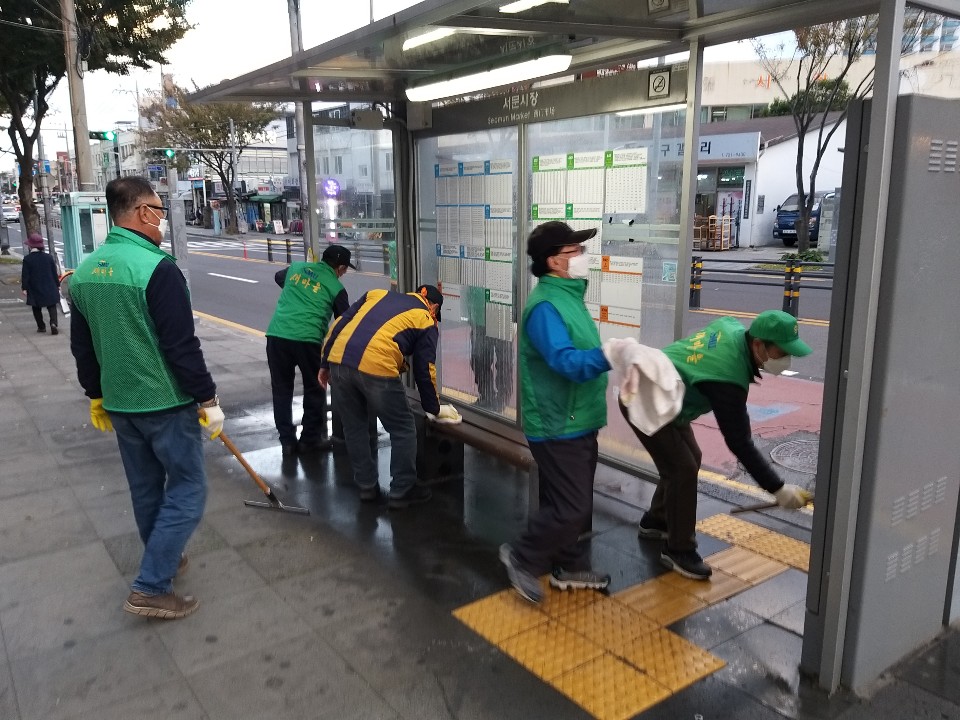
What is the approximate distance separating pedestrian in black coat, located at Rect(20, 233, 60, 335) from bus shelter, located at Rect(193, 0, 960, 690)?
708cm

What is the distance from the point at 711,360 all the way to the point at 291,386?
140 inches

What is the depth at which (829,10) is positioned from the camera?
3.63m

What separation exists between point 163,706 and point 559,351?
2119 millimetres

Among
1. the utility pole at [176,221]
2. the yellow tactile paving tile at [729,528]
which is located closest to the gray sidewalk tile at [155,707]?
the yellow tactile paving tile at [729,528]

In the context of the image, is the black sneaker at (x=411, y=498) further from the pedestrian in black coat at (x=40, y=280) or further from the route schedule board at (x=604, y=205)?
the pedestrian in black coat at (x=40, y=280)

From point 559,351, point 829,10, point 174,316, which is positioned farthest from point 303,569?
point 829,10

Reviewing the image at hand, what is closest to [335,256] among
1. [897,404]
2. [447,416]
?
[447,416]

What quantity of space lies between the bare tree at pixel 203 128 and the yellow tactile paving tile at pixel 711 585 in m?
42.2

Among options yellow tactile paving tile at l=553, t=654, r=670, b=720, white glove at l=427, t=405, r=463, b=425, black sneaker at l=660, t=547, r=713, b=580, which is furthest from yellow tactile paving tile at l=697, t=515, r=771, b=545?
white glove at l=427, t=405, r=463, b=425

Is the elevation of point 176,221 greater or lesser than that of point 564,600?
greater

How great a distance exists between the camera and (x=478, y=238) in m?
6.02

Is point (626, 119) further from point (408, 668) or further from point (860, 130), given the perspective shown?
point (408, 668)

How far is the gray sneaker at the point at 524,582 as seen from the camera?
376 cm

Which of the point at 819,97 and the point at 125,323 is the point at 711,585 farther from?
the point at 819,97
